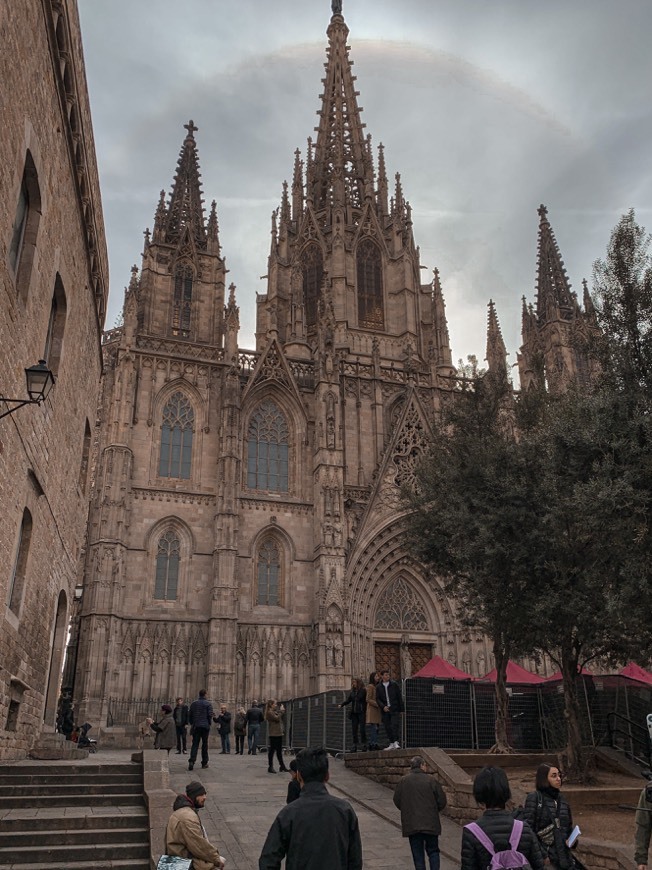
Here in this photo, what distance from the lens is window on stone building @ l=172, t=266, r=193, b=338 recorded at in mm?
31812

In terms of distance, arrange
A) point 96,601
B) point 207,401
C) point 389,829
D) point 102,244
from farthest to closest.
Answer: 1. point 207,401
2. point 96,601
3. point 102,244
4. point 389,829

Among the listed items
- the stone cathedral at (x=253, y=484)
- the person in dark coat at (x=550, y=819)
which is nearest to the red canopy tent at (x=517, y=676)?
the stone cathedral at (x=253, y=484)

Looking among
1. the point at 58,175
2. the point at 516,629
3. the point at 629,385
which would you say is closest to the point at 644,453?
the point at 629,385

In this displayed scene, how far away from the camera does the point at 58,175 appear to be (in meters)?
11.8

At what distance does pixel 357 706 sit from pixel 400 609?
1450 cm

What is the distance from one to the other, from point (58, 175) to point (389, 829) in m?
10.5

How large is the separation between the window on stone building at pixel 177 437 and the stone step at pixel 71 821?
64.1 feet

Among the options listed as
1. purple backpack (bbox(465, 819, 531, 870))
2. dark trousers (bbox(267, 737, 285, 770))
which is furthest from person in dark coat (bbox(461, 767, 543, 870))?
dark trousers (bbox(267, 737, 285, 770))

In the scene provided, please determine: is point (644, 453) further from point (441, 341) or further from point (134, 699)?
point (441, 341)

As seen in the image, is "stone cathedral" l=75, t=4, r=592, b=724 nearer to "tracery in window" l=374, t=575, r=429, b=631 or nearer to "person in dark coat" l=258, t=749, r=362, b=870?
"tracery in window" l=374, t=575, r=429, b=631

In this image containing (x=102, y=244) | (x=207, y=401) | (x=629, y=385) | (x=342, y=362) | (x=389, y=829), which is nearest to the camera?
(x=389, y=829)

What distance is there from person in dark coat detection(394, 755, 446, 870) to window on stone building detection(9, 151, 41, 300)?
7.53 metres

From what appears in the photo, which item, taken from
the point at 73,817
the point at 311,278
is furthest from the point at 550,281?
the point at 73,817

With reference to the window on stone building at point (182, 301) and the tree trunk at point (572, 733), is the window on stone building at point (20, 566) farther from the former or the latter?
the window on stone building at point (182, 301)
